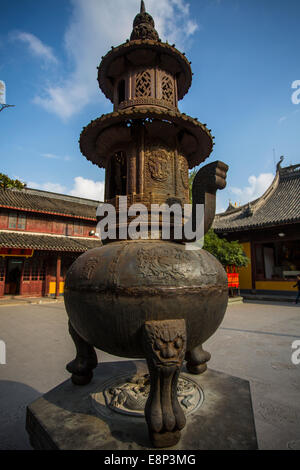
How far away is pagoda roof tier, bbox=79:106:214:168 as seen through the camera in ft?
8.59

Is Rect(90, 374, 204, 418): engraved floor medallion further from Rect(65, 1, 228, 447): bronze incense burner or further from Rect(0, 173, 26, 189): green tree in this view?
Rect(0, 173, 26, 189): green tree

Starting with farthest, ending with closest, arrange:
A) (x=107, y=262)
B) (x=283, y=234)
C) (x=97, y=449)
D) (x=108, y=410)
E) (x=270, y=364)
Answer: (x=283, y=234) → (x=270, y=364) → (x=108, y=410) → (x=107, y=262) → (x=97, y=449)

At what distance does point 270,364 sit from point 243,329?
115 inches

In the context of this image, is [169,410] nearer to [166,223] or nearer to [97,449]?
[97,449]

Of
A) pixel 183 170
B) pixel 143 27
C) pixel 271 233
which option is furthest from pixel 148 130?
pixel 271 233

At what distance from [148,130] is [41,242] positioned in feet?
47.4

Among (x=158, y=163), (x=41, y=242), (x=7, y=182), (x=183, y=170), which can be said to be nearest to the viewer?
(x=158, y=163)

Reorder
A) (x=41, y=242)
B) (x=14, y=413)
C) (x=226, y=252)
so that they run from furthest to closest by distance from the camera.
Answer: (x=41, y=242)
(x=226, y=252)
(x=14, y=413)

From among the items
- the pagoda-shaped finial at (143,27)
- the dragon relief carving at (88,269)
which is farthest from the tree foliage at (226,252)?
the dragon relief carving at (88,269)

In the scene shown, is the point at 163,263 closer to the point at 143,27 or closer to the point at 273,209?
the point at 143,27

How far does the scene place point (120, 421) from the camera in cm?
212

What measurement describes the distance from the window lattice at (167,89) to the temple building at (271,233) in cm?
1205

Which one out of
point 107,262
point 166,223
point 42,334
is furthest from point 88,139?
point 42,334

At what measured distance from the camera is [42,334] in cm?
703
